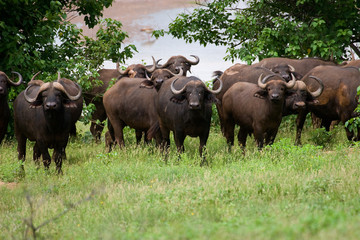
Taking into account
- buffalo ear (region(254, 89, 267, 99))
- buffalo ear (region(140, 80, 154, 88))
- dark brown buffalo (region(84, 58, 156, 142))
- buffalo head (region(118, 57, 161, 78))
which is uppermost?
A: buffalo ear (region(254, 89, 267, 99))

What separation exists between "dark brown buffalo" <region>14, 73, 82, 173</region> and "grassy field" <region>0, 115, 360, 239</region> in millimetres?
470

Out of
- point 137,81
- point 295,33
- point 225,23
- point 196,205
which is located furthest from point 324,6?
point 196,205

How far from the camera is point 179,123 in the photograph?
10.9m

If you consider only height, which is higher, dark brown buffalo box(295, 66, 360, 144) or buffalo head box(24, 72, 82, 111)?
buffalo head box(24, 72, 82, 111)

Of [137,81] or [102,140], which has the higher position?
[137,81]

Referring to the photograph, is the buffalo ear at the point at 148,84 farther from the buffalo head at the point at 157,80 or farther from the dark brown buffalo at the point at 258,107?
the dark brown buffalo at the point at 258,107

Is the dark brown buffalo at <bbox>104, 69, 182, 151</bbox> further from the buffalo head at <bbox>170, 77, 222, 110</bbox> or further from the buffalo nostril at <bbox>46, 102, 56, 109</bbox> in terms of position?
the buffalo nostril at <bbox>46, 102, 56, 109</bbox>

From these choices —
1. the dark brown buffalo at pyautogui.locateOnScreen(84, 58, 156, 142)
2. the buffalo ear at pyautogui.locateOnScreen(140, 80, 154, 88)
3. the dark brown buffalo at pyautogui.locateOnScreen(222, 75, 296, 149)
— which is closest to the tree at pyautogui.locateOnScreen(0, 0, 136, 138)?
the dark brown buffalo at pyautogui.locateOnScreen(84, 58, 156, 142)

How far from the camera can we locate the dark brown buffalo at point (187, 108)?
34.3 ft

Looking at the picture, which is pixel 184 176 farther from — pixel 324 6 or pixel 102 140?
pixel 324 6

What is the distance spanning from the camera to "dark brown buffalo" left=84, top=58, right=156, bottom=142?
1509 centimetres

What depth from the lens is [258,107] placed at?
36.8ft

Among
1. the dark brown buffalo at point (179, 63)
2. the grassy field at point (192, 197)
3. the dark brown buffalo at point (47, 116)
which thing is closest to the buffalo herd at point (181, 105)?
the dark brown buffalo at point (47, 116)

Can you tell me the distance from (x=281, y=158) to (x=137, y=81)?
4.43 m
